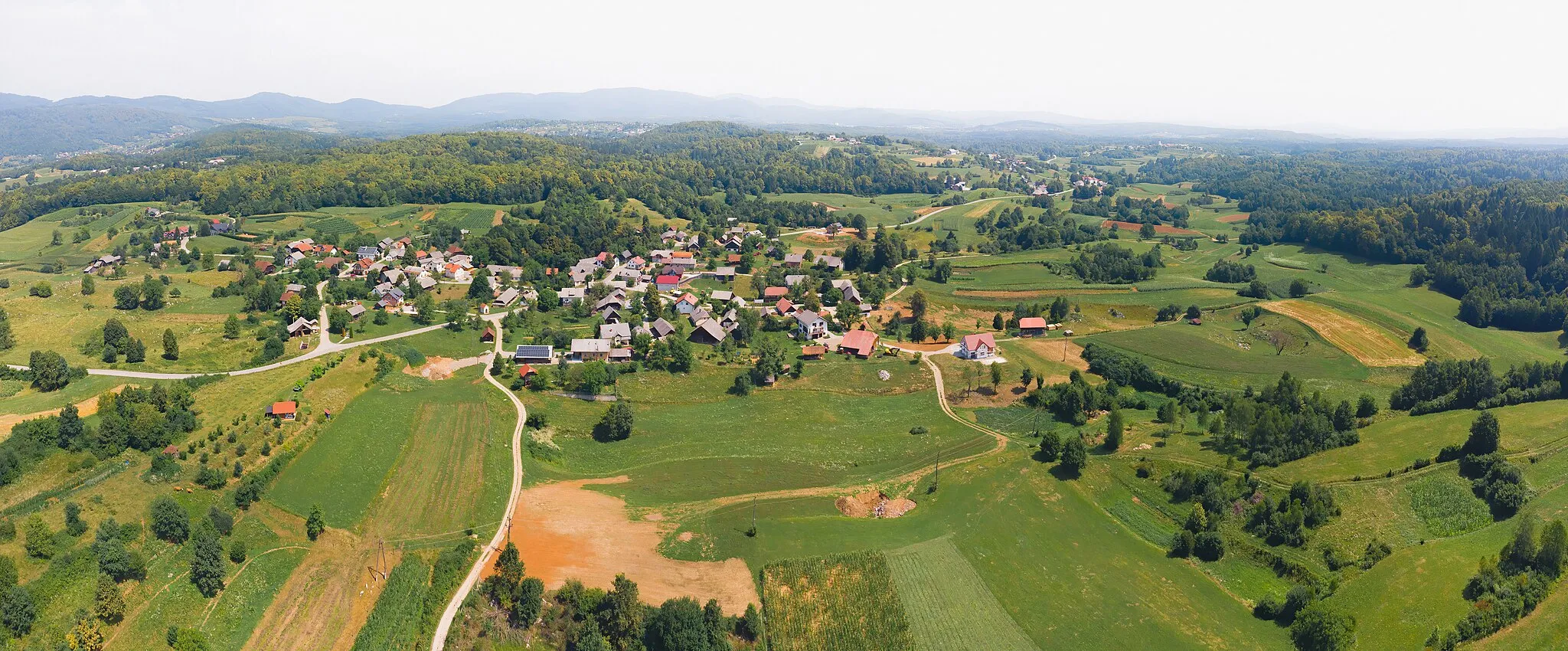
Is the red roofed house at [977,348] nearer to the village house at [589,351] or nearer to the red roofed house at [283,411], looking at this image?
the village house at [589,351]

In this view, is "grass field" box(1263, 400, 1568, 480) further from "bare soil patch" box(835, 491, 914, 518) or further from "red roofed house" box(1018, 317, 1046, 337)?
"red roofed house" box(1018, 317, 1046, 337)

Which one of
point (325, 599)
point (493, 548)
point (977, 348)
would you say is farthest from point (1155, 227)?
point (325, 599)

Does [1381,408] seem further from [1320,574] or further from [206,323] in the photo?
[206,323]

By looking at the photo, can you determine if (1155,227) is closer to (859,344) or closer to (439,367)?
(859,344)

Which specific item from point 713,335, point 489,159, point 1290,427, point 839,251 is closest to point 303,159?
point 489,159

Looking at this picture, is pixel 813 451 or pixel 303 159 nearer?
pixel 813 451

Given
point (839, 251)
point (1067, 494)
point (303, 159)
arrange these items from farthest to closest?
point (303, 159), point (839, 251), point (1067, 494)
